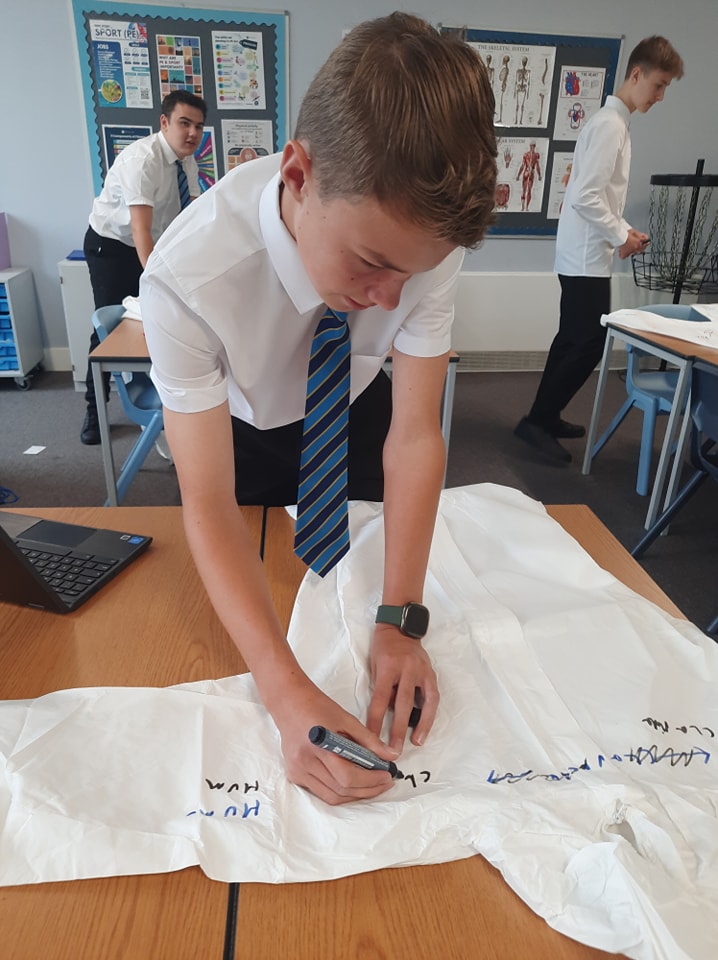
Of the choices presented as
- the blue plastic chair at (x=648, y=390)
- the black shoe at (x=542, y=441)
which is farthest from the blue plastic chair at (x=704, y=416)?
the black shoe at (x=542, y=441)

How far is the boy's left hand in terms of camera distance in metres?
0.67

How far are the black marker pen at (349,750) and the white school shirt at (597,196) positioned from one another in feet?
9.46

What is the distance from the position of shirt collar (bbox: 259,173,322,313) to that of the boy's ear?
119 mm

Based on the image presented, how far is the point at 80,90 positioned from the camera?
144 inches

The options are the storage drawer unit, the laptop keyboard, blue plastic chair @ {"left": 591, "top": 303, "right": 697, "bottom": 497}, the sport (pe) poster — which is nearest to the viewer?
the laptop keyboard

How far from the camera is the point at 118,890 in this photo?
0.52 metres

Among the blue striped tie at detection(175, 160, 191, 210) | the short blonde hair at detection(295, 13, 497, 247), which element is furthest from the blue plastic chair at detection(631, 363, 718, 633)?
the blue striped tie at detection(175, 160, 191, 210)

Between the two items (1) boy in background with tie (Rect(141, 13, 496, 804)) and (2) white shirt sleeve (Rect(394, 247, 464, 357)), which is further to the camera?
(2) white shirt sleeve (Rect(394, 247, 464, 357))

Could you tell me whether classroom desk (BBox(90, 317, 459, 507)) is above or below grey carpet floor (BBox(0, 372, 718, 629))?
above

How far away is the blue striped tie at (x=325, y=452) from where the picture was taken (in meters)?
0.93

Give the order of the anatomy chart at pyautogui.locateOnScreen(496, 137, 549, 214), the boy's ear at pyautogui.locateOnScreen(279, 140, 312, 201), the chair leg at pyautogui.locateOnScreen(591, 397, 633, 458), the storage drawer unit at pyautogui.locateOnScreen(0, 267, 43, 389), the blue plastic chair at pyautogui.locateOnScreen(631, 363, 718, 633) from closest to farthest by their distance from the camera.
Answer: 1. the boy's ear at pyautogui.locateOnScreen(279, 140, 312, 201)
2. the blue plastic chair at pyautogui.locateOnScreen(631, 363, 718, 633)
3. the chair leg at pyautogui.locateOnScreen(591, 397, 633, 458)
4. the storage drawer unit at pyautogui.locateOnScreen(0, 267, 43, 389)
5. the anatomy chart at pyautogui.locateOnScreen(496, 137, 549, 214)

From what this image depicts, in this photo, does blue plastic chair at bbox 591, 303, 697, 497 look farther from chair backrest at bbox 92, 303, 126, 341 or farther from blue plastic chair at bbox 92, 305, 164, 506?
chair backrest at bbox 92, 303, 126, 341

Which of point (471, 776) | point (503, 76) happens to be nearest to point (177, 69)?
point (503, 76)

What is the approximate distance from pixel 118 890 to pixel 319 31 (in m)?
4.26
